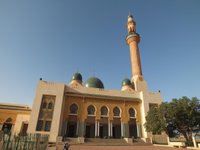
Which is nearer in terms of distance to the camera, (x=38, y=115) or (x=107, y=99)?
(x=38, y=115)

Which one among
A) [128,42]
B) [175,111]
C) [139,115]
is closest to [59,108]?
[139,115]

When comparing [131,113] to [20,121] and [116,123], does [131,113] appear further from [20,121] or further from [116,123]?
[20,121]

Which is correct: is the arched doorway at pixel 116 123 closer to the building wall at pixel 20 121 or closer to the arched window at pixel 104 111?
the arched window at pixel 104 111

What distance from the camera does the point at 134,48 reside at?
1346 inches

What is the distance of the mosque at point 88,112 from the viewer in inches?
898

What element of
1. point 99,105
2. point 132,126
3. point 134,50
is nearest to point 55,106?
point 99,105

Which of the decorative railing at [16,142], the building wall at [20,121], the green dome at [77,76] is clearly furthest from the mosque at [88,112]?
the decorative railing at [16,142]

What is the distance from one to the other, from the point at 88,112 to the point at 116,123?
5.33 m

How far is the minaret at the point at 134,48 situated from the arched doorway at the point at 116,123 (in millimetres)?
9010

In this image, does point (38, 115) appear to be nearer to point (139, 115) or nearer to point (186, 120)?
point (139, 115)

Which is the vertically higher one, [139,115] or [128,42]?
[128,42]

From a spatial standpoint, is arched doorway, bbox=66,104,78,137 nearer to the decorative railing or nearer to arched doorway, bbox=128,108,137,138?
arched doorway, bbox=128,108,137,138

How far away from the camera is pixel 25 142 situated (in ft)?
20.8

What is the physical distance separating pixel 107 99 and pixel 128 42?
16.9m
